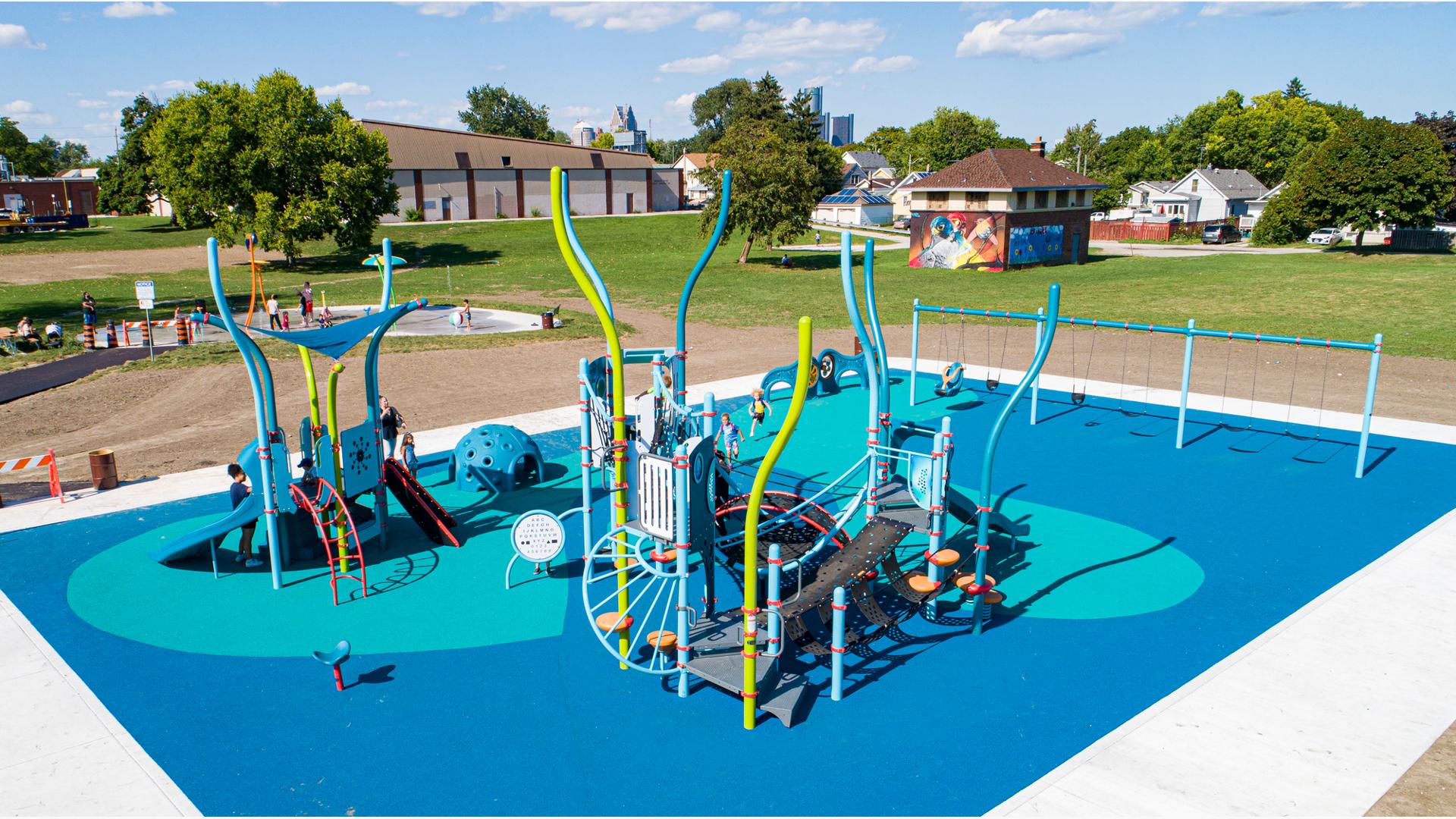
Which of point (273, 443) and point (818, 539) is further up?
point (273, 443)

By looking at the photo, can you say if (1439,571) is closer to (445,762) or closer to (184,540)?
(445,762)

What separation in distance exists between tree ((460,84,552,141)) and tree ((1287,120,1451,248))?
107 meters

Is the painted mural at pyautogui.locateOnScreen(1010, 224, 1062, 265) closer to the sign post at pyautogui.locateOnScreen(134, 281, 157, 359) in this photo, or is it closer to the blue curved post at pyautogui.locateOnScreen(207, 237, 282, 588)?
the sign post at pyautogui.locateOnScreen(134, 281, 157, 359)

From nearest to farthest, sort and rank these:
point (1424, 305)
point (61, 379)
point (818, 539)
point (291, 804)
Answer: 1. point (291, 804)
2. point (818, 539)
3. point (61, 379)
4. point (1424, 305)

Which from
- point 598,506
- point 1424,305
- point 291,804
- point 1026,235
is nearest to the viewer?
point 291,804

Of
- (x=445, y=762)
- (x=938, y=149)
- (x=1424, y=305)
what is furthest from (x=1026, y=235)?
(x=938, y=149)

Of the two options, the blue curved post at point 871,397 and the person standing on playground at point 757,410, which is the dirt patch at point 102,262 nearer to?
the person standing on playground at point 757,410

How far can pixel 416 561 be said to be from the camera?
1316cm

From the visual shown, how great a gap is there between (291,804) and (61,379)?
840 inches

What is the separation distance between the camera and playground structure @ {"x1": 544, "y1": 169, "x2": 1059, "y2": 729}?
9.24 metres

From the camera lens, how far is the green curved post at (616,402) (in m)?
10.1

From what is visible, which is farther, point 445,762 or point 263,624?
point 263,624

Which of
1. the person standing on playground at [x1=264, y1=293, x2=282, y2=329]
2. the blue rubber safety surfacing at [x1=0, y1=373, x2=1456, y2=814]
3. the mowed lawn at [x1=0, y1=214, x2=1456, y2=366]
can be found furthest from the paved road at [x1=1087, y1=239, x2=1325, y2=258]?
the blue rubber safety surfacing at [x1=0, y1=373, x2=1456, y2=814]

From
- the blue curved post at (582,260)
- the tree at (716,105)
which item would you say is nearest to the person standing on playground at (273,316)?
the blue curved post at (582,260)
